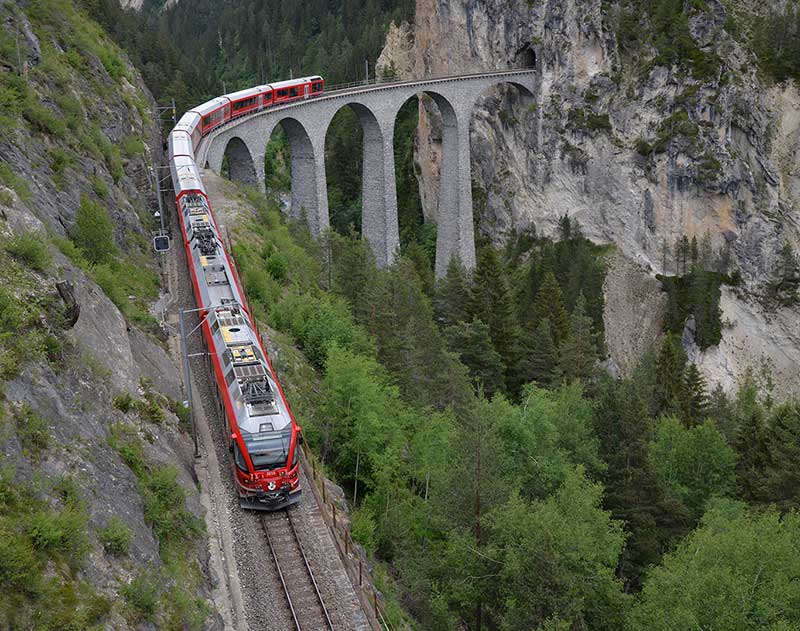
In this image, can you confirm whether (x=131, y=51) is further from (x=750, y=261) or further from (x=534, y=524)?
(x=534, y=524)

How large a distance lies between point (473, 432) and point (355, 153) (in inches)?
2835

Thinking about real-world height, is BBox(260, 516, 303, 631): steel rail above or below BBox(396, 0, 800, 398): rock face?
below

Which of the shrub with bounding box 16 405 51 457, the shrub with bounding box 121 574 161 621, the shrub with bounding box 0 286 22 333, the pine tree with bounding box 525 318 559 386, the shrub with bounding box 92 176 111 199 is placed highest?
the shrub with bounding box 92 176 111 199

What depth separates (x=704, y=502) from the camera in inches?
1310

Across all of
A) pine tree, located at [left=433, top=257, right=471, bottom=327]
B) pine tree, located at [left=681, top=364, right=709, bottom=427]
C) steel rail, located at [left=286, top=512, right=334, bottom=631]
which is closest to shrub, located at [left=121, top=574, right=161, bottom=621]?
steel rail, located at [left=286, top=512, right=334, bottom=631]

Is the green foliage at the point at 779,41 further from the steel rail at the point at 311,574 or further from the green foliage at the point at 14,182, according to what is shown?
the green foliage at the point at 14,182

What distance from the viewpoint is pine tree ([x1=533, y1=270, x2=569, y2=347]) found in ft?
170

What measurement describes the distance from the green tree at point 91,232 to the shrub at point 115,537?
11833 millimetres

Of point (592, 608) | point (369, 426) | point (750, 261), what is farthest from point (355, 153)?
point (592, 608)

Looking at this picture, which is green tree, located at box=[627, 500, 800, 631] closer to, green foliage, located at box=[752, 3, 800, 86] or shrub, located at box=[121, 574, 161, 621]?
shrub, located at box=[121, 574, 161, 621]

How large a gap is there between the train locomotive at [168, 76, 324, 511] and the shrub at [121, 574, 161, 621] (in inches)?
236

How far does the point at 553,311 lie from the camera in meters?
53.5

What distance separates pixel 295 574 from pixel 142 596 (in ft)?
16.9

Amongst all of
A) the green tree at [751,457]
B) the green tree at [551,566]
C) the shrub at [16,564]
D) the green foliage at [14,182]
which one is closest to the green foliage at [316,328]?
the green tree at [551,566]
